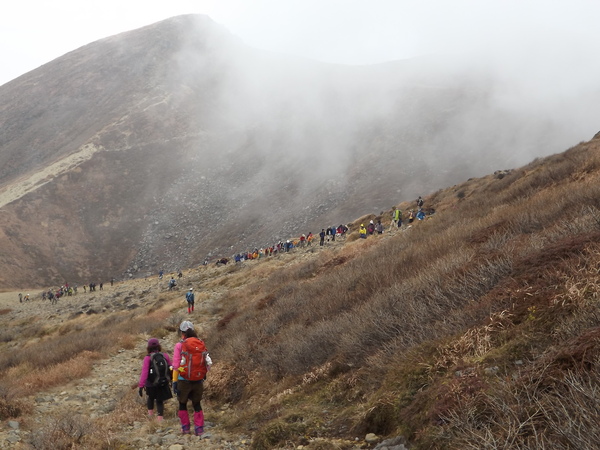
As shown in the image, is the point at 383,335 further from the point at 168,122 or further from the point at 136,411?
the point at 168,122

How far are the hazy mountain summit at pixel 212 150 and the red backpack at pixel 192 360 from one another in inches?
2019

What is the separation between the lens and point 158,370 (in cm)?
784

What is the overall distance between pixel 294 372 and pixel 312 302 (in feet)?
11.6

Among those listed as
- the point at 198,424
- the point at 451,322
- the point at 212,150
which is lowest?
the point at 198,424

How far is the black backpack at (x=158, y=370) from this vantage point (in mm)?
7746

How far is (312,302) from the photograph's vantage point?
441 inches

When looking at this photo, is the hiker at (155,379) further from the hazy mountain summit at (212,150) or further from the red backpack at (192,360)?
the hazy mountain summit at (212,150)

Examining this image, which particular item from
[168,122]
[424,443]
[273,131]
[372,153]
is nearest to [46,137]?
[168,122]

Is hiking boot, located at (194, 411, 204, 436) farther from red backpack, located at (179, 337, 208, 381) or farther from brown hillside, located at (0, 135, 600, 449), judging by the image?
red backpack, located at (179, 337, 208, 381)

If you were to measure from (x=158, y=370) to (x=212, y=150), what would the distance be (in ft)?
305

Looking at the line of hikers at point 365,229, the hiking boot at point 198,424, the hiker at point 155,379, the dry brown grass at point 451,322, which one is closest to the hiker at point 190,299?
the dry brown grass at point 451,322

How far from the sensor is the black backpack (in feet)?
25.4

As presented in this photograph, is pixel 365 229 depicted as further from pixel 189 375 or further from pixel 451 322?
pixel 451 322

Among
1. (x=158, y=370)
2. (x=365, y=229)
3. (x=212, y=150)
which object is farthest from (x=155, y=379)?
(x=212, y=150)
